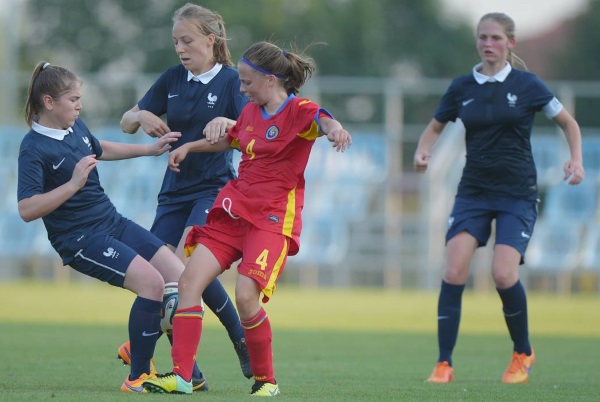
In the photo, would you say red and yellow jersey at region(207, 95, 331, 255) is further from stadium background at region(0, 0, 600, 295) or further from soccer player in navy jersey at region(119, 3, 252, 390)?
stadium background at region(0, 0, 600, 295)

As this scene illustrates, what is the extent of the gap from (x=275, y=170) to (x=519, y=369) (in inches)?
100

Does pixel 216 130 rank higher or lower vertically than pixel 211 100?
lower

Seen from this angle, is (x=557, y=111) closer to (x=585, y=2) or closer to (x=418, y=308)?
(x=418, y=308)

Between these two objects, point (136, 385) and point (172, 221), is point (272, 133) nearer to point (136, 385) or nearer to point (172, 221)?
point (172, 221)

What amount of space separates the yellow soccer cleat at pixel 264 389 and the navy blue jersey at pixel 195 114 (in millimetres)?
1416

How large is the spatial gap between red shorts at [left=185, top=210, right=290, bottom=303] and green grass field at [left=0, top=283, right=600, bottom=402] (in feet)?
2.19

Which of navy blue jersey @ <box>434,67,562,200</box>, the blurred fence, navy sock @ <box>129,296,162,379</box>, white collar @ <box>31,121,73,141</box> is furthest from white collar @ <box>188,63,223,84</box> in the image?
the blurred fence

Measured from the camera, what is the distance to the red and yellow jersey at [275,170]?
21.0 feet

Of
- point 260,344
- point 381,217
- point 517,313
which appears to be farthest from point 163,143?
point 381,217

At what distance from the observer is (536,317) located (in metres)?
15.2

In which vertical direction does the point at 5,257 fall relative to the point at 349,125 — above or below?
below

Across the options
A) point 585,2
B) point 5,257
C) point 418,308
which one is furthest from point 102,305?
point 585,2

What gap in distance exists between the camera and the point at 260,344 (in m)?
6.41

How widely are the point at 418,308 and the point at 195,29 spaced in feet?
33.8
